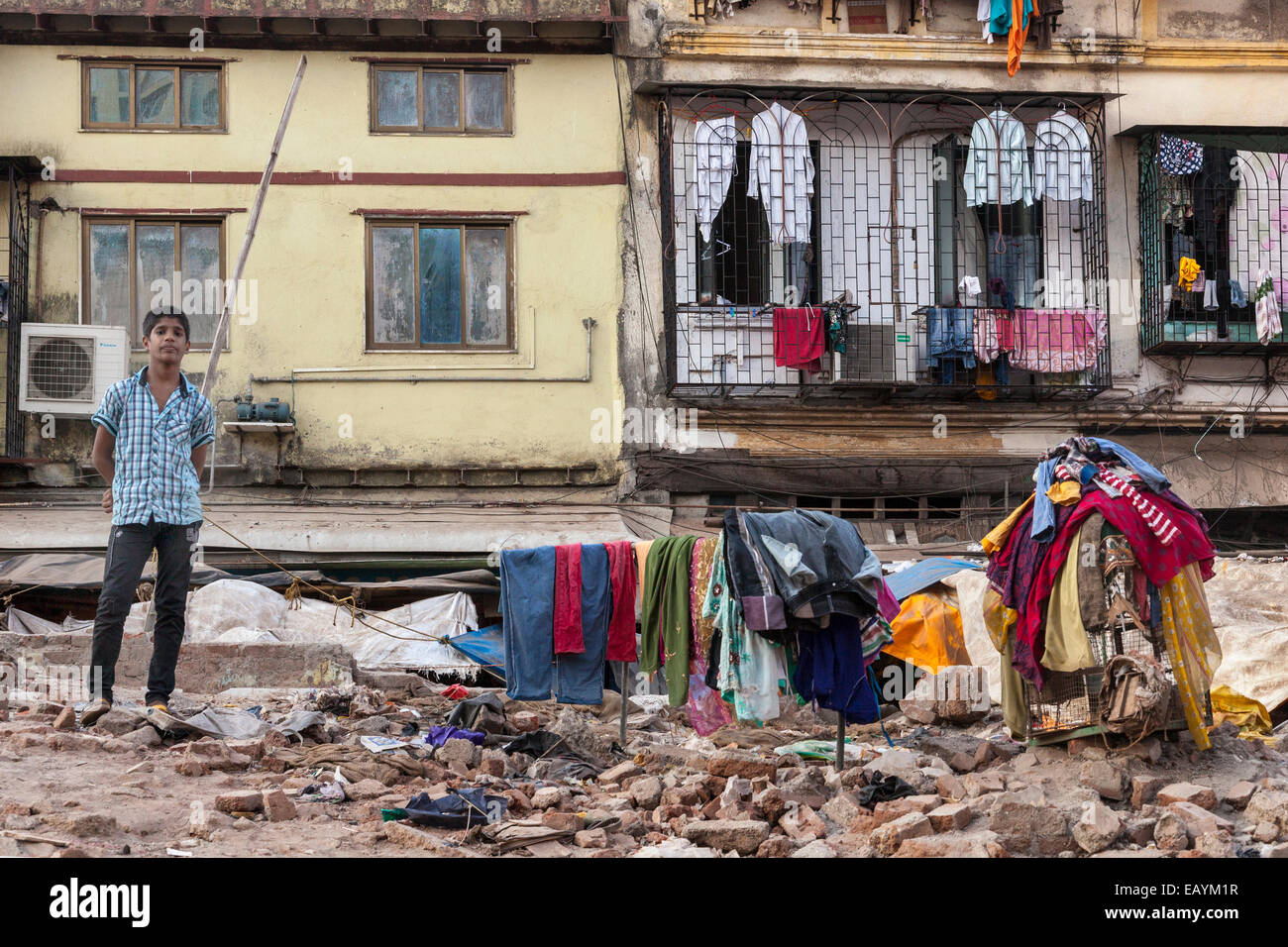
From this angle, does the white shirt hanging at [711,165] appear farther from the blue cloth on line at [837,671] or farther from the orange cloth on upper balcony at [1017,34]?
the blue cloth on line at [837,671]

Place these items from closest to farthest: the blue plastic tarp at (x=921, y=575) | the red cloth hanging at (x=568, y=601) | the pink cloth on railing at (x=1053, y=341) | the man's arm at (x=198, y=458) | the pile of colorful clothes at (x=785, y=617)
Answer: the man's arm at (x=198, y=458)
the pile of colorful clothes at (x=785, y=617)
the red cloth hanging at (x=568, y=601)
the blue plastic tarp at (x=921, y=575)
the pink cloth on railing at (x=1053, y=341)

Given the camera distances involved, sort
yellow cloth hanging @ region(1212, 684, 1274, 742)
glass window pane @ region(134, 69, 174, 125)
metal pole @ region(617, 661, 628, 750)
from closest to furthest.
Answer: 1. metal pole @ region(617, 661, 628, 750)
2. yellow cloth hanging @ region(1212, 684, 1274, 742)
3. glass window pane @ region(134, 69, 174, 125)

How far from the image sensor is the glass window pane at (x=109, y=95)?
16047mm

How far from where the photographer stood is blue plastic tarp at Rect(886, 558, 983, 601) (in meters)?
11.3

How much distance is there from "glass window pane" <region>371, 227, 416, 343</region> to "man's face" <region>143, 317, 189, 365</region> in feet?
29.4

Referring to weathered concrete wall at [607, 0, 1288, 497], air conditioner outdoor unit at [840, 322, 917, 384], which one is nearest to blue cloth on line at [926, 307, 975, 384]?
air conditioner outdoor unit at [840, 322, 917, 384]

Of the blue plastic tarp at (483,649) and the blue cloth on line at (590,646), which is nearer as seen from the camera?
the blue cloth on line at (590,646)

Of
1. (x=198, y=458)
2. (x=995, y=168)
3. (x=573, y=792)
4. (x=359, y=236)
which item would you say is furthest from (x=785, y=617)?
(x=995, y=168)

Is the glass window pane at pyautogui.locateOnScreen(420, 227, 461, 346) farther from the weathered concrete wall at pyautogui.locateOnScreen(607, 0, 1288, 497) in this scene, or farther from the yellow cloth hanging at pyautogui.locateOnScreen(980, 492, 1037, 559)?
the yellow cloth hanging at pyautogui.locateOnScreen(980, 492, 1037, 559)

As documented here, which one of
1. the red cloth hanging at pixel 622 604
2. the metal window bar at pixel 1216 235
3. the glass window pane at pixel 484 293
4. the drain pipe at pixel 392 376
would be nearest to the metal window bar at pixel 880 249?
the metal window bar at pixel 1216 235

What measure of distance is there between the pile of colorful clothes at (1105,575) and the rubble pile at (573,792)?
0.53 metres

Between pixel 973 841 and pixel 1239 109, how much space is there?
13954 mm

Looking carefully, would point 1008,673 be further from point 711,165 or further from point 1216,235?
point 1216,235

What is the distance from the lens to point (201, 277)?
52.7 ft
